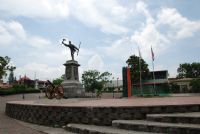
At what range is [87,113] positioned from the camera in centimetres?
995

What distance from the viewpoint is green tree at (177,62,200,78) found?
283 feet

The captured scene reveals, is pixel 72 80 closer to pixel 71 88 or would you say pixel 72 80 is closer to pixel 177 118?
pixel 71 88

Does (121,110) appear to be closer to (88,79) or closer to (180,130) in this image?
(180,130)

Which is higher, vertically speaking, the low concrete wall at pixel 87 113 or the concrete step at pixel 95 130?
the low concrete wall at pixel 87 113

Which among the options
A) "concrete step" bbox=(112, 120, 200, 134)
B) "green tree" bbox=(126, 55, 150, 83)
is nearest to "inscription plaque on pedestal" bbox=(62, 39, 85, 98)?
"concrete step" bbox=(112, 120, 200, 134)

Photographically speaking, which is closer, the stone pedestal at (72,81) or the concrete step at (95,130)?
the concrete step at (95,130)

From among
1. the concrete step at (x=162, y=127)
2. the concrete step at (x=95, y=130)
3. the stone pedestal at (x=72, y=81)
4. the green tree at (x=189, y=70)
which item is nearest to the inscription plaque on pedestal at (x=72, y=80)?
the stone pedestal at (x=72, y=81)

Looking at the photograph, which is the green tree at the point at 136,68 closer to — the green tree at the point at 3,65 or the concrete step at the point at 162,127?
the green tree at the point at 3,65

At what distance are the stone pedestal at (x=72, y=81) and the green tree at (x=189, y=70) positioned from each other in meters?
61.1

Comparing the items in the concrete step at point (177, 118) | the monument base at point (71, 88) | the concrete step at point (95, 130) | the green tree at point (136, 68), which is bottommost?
the concrete step at point (95, 130)

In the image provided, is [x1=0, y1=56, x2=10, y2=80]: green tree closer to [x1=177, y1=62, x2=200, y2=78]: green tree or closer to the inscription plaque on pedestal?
the inscription plaque on pedestal

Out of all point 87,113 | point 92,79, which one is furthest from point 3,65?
point 87,113

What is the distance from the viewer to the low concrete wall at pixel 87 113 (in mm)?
8992

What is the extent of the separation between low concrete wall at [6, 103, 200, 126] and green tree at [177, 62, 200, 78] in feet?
260
